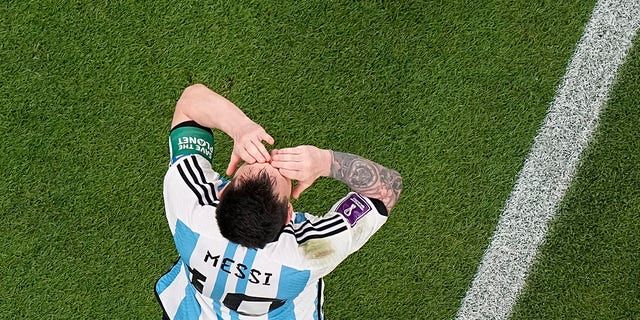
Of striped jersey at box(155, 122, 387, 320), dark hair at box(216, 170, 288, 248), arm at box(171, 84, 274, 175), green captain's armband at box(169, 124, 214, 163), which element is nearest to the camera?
dark hair at box(216, 170, 288, 248)

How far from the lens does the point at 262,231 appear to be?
2404mm

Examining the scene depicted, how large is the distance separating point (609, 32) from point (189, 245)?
9.92 ft

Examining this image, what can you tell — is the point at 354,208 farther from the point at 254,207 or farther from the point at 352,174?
the point at 254,207

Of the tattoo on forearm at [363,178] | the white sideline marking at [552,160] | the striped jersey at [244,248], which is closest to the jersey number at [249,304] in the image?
the striped jersey at [244,248]

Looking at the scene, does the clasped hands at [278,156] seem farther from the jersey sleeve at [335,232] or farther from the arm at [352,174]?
the jersey sleeve at [335,232]

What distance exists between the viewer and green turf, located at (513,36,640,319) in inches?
160

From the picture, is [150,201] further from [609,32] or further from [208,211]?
[609,32]

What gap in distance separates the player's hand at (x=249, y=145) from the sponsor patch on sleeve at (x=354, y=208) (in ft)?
1.47

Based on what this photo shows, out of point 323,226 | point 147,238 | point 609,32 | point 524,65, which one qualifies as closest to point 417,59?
point 524,65

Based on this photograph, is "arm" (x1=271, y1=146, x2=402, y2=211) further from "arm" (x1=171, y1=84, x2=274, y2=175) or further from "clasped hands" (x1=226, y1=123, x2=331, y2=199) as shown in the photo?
"arm" (x1=171, y1=84, x2=274, y2=175)

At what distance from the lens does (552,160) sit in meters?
4.14

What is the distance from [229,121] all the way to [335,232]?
2.11 ft

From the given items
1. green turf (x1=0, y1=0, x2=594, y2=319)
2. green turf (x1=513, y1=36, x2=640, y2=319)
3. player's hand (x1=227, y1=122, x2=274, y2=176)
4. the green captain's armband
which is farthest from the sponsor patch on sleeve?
green turf (x1=513, y1=36, x2=640, y2=319)

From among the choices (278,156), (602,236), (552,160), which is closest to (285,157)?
(278,156)
